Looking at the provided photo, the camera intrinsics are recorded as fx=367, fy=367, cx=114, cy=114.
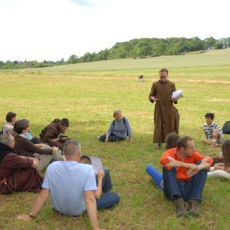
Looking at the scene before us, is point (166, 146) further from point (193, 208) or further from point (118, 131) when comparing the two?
point (118, 131)

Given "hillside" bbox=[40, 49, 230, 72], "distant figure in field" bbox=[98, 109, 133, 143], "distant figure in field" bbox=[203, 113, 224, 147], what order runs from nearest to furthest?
"distant figure in field" bbox=[203, 113, 224, 147] < "distant figure in field" bbox=[98, 109, 133, 143] < "hillside" bbox=[40, 49, 230, 72]

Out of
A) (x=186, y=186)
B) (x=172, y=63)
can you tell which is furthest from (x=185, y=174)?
(x=172, y=63)

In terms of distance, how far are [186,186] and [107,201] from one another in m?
1.20

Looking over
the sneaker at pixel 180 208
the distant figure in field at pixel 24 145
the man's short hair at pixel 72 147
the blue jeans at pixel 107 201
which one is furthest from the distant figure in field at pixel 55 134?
the man's short hair at pixel 72 147

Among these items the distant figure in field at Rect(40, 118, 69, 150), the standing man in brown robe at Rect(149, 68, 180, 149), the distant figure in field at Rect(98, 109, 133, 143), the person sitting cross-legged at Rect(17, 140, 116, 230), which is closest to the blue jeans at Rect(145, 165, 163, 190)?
the person sitting cross-legged at Rect(17, 140, 116, 230)

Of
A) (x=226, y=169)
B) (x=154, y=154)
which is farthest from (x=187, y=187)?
(x=154, y=154)

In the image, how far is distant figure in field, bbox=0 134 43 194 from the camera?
5.76 metres

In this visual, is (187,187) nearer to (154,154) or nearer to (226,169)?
(226,169)

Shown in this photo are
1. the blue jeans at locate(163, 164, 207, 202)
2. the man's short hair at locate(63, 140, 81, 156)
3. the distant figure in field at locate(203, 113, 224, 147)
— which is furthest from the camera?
the distant figure in field at locate(203, 113, 224, 147)

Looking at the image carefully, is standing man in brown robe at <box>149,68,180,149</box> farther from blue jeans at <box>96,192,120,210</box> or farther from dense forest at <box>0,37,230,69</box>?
dense forest at <box>0,37,230,69</box>

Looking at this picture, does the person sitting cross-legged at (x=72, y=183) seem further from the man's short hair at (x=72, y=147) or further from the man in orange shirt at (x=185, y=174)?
the man in orange shirt at (x=185, y=174)

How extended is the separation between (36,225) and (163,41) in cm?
12238

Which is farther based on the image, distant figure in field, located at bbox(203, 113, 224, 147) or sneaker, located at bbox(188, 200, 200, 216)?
distant figure in field, located at bbox(203, 113, 224, 147)

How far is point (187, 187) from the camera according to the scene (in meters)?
5.48
